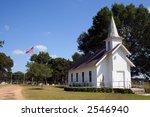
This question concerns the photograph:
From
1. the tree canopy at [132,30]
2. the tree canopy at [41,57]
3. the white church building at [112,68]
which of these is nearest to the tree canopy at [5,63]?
the tree canopy at [41,57]

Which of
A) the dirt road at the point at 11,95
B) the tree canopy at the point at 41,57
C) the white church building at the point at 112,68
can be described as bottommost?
the dirt road at the point at 11,95

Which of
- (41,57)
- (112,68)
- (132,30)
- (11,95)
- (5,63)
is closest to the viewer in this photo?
(11,95)

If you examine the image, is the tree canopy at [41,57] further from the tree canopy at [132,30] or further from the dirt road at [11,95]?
the dirt road at [11,95]

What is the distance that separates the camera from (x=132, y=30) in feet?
194

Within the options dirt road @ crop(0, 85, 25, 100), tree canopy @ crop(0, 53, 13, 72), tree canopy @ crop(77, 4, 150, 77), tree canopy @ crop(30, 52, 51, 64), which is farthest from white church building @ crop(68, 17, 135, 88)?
tree canopy @ crop(0, 53, 13, 72)

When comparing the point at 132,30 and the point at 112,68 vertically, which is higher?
the point at 132,30

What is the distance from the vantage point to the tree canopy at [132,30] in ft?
190

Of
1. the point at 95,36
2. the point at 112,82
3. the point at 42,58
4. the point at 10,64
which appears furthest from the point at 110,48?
the point at 10,64

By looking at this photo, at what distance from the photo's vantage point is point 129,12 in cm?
5956

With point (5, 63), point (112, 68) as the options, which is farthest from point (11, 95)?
point (5, 63)

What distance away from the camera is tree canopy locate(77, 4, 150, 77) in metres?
58.1

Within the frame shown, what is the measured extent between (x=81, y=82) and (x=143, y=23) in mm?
23430

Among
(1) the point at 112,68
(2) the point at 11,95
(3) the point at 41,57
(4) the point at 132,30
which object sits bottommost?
(2) the point at 11,95

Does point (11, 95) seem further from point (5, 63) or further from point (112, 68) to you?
point (5, 63)
